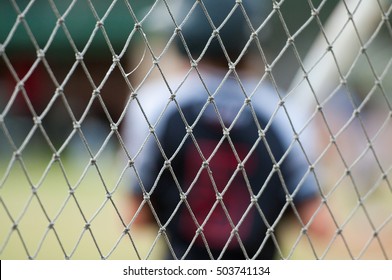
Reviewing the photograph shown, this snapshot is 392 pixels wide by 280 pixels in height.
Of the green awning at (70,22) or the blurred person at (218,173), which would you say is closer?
the blurred person at (218,173)

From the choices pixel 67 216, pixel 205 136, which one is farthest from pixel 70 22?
pixel 205 136

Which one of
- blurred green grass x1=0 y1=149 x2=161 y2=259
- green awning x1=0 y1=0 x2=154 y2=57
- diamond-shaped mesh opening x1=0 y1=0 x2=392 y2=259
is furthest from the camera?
green awning x1=0 y1=0 x2=154 y2=57

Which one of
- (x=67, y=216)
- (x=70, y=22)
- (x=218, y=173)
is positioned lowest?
Result: (x=67, y=216)

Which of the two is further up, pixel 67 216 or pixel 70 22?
pixel 70 22

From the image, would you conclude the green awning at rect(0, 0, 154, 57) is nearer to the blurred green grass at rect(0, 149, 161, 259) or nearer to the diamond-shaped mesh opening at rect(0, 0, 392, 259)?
the diamond-shaped mesh opening at rect(0, 0, 392, 259)

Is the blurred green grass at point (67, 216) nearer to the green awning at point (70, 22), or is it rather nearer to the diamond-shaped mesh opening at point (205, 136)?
the diamond-shaped mesh opening at point (205, 136)

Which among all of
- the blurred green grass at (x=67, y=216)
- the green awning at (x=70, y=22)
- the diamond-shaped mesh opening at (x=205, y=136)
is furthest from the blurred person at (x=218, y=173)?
the green awning at (x=70, y=22)

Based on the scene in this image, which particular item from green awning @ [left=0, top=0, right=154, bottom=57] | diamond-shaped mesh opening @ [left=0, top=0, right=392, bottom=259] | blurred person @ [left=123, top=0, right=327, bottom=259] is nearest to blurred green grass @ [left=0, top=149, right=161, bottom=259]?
diamond-shaped mesh opening @ [left=0, top=0, right=392, bottom=259]

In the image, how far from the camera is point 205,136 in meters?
1.28

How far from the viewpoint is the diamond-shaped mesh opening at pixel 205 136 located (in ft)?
2.83

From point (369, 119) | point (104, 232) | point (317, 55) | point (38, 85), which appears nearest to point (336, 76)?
point (317, 55)

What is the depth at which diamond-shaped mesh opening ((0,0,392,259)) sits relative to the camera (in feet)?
2.83

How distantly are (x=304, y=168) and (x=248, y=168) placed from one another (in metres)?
0.14

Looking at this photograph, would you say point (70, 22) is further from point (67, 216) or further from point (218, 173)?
point (218, 173)
